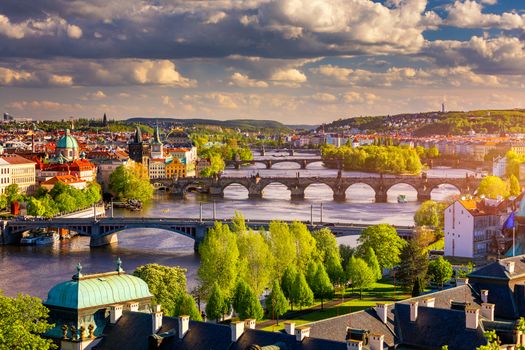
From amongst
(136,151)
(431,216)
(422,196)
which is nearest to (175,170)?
(136,151)

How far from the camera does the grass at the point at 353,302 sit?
3655 centimetres

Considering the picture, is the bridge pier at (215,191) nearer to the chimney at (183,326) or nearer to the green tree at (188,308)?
the green tree at (188,308)

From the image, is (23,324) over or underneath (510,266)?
underneath

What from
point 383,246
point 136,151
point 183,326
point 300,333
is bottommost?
point 383,246

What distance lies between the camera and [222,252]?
3881cm

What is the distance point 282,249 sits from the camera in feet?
138

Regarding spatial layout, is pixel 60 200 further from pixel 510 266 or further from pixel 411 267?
pixel 510 266

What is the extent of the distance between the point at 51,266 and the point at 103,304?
31.8 m

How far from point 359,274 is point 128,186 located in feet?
199

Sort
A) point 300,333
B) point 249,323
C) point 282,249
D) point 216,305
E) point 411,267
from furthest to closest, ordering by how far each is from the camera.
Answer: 1. point 282,249
2. point 411,267
3. point 216,305
4. point 249,323
5. point 300,333

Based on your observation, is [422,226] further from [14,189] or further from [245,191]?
[245,191]

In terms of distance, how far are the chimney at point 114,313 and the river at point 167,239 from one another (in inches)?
855

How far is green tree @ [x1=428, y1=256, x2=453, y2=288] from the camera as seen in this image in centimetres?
4169

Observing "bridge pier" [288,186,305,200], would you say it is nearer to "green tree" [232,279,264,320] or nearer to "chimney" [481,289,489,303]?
"green tree" [232,279,264,320]
